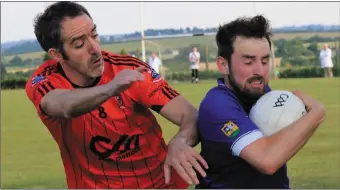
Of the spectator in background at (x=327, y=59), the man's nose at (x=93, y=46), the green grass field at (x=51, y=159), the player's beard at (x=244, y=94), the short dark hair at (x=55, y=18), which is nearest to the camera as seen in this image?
the player's beard at (x=244, y=94)

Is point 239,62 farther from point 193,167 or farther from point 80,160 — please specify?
point 80,160

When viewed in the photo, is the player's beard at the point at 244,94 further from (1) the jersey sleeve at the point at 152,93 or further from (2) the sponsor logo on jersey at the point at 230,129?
(1) the jersey sleeve at the point at 152,93

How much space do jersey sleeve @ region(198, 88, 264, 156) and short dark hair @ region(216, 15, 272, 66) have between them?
0.21 metres

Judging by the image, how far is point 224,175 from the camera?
10.7 feet

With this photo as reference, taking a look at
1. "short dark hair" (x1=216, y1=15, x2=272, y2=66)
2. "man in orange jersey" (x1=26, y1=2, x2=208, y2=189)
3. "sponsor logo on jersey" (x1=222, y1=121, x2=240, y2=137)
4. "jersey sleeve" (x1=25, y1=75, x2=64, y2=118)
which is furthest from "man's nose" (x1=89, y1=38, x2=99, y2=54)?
"sponsor logo on jersey" (x1=222, y1=121, x2=240, y2=137)

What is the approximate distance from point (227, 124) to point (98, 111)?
108 centimetres

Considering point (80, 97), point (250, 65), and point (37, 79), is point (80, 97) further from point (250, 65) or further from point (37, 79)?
point (250, 65)

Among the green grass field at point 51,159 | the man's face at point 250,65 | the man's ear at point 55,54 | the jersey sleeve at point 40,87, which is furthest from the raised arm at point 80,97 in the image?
the green grass field at point 51,159

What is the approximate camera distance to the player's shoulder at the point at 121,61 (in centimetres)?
411

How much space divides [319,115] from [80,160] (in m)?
1.70

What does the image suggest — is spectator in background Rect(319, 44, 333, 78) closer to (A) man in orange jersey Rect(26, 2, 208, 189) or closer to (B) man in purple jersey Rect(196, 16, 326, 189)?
(A) man in orange jersey Rect(26, 2, 208, 189)

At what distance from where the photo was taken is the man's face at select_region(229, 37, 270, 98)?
3.21m

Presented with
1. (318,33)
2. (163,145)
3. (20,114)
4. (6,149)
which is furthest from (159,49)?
(163,145)

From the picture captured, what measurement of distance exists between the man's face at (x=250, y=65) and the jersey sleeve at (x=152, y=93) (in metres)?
0.80
